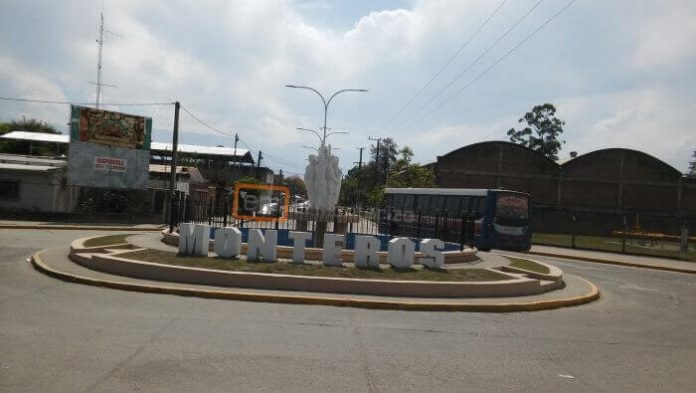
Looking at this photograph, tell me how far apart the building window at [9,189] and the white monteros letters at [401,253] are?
27316 millimetres

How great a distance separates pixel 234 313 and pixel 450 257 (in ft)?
28.4

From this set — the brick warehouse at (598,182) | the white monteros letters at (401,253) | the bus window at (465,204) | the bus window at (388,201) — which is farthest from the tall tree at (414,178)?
the white monteros letters at (401,253)

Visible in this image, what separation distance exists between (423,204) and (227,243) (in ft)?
62.7

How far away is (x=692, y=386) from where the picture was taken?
702 cm

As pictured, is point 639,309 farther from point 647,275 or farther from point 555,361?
point 647,275

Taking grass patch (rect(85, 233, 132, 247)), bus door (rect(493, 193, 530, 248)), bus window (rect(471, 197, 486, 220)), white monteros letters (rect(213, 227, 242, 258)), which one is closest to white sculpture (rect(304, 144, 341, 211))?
grass patch (rect(85, 233, 132, 247))

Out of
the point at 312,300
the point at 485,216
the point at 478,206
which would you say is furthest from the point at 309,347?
the point at 478,206

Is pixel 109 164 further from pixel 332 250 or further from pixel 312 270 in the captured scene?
pixel 312 270

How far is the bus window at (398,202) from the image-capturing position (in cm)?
3475

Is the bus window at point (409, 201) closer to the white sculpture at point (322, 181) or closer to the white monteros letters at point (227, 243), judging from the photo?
the white sculpture at point (322, 181)

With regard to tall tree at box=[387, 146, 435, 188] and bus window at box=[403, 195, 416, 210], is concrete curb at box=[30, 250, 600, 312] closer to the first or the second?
bus window at box=[403, 195, 416, 210]

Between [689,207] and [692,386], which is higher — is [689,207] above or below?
above

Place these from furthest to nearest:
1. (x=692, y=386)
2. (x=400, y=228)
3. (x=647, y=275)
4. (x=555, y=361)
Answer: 1. (x=400, y=228)
2. (x=647, y=275)
3. (x=555, y=361)
4. (x=692, y=386)

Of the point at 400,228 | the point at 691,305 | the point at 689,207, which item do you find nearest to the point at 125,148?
the point at 400,228
